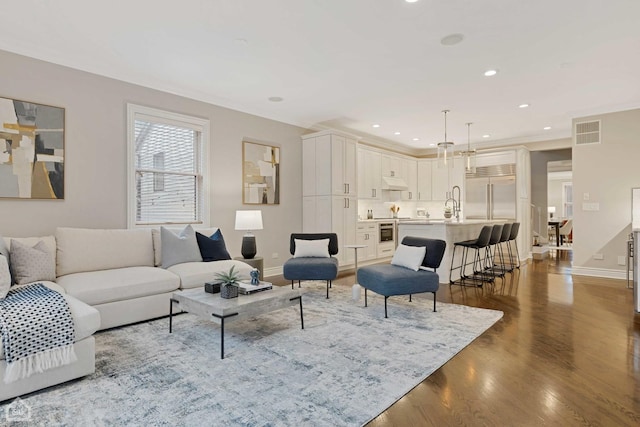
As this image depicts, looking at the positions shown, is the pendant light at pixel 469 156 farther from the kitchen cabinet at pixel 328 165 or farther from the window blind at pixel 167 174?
the window blind at pixel 167 174

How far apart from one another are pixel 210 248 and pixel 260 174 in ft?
6.00

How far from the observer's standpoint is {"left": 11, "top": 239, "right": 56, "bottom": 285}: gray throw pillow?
3.09m

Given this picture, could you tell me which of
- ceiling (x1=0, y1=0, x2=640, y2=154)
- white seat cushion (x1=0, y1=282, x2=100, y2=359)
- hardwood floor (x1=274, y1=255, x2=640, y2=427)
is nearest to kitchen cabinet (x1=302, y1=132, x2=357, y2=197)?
ceiling (x1=0, y1=0, x2=640, y2=154)

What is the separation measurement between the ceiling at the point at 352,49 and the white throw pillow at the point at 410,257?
209 centimetres

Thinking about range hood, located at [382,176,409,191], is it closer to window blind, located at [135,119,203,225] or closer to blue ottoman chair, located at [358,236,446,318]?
blue ottoman chair, located at [358,236,446,318]

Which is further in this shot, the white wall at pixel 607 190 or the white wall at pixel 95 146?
the white wall at pixel 607 190

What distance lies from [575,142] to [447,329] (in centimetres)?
481

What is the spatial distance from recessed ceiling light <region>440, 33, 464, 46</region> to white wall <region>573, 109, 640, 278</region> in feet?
13.2

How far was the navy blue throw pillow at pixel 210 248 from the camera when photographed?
14.4 feet

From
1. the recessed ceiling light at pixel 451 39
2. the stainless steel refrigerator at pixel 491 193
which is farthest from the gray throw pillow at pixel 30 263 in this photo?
the stainless steel refrigerator at pixel 491 193

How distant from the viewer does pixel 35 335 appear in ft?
7.03

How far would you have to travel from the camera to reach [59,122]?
3.81 metres

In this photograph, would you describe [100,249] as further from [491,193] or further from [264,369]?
[491,193]

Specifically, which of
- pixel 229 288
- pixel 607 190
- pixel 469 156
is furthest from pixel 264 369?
pixel 607 190
